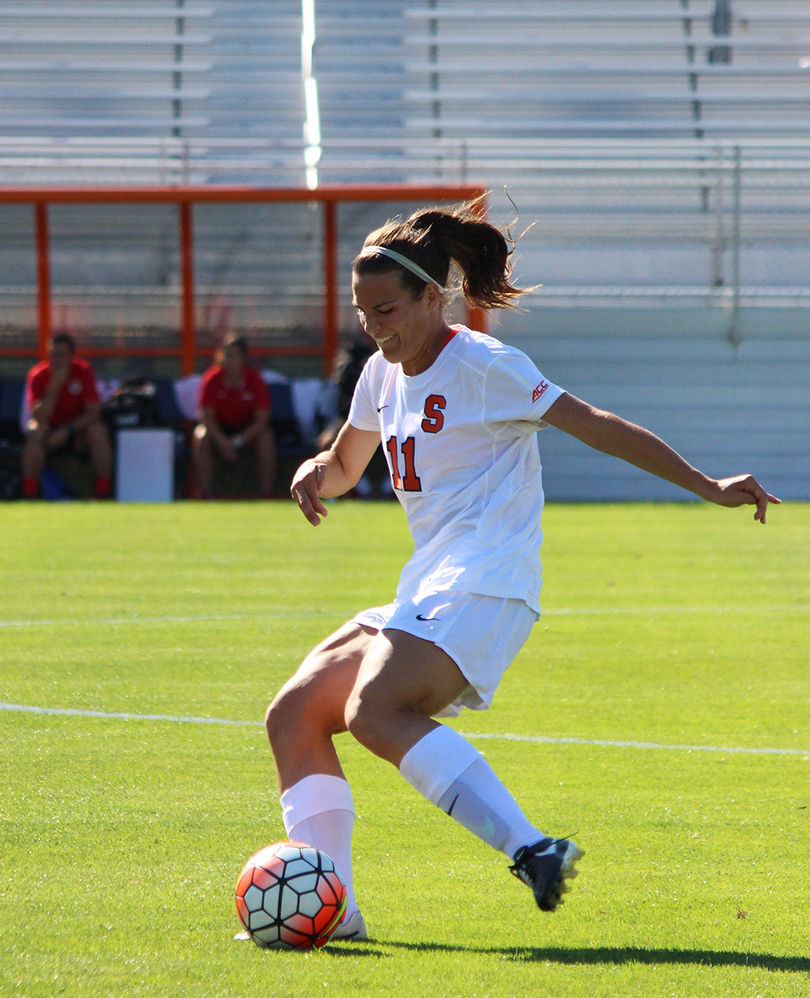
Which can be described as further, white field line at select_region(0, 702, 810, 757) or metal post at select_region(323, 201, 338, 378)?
metal post at select_region(323, 201, 338, 378)

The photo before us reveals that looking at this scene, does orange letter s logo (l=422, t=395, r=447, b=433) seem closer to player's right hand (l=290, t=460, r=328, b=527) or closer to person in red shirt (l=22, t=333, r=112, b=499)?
player's right hand (l=290, t=460, r=328, b=527)

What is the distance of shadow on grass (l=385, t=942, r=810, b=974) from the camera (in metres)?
2.89

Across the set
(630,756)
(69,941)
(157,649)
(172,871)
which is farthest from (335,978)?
(157,649)

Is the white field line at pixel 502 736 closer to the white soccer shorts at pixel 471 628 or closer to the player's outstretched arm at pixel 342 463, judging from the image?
the player's outstretched arm at pixel 342 463

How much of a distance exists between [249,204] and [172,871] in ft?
43.0

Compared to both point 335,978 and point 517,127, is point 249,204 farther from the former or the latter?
point 335,978

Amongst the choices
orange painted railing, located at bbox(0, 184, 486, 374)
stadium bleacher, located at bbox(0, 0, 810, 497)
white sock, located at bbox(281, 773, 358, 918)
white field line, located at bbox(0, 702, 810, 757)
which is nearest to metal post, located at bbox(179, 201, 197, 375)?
orange painted railing, located at bbox(0, 184, 486, 374)

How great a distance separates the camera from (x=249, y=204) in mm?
15781

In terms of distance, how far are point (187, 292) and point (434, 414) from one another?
42.2 feet

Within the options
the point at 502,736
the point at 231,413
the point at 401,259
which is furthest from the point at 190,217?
the point at 401,259

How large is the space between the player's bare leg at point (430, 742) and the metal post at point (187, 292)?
12.8 meters

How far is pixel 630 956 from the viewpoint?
9.66ft

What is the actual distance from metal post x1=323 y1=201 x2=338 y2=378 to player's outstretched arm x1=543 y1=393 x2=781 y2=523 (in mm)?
12661

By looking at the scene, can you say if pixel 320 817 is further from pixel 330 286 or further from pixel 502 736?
pixel 330 286
